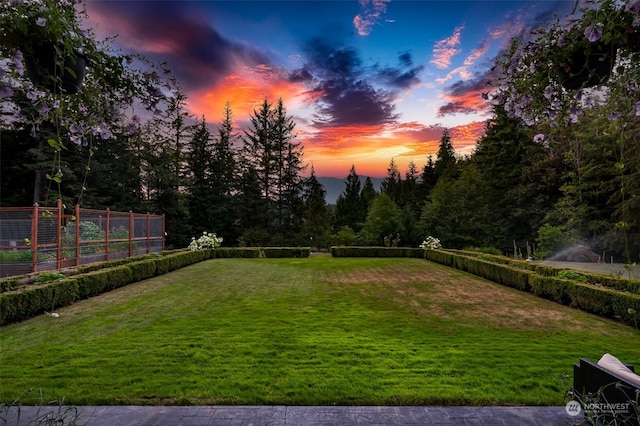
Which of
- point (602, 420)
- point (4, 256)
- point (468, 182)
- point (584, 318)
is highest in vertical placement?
point (468, 182)

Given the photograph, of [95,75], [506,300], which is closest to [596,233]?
[506,300]

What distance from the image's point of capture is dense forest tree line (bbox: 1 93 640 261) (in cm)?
1555

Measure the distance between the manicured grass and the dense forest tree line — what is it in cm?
1114

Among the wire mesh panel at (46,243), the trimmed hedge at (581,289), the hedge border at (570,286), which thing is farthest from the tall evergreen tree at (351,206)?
the wire mesh panel at (46,243)

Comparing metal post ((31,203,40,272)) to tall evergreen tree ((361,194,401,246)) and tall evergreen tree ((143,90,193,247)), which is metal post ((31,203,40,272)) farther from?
tall evergreen tree ((361,194,401,246))

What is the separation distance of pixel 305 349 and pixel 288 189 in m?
21.9

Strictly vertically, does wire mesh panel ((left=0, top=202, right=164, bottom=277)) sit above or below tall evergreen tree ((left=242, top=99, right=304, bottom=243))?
below

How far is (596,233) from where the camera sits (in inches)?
614

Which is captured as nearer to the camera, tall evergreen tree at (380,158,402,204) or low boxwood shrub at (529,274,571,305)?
low boxwood shrub at (529,274,571,305)

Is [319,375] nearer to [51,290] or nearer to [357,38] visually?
[51,290]

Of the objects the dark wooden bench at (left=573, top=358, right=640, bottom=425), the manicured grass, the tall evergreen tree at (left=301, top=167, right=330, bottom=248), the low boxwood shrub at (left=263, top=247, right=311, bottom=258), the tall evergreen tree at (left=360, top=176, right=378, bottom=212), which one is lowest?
the manicured grass

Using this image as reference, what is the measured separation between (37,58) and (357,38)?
5.40 meters

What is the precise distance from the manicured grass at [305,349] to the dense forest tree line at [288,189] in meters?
11.1

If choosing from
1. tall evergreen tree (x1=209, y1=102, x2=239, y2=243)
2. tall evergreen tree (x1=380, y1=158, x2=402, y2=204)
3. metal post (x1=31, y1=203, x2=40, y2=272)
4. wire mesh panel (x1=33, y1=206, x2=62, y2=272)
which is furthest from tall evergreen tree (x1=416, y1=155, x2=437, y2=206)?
metal post (x1=31, y1=203, x2=40, y2=272)
